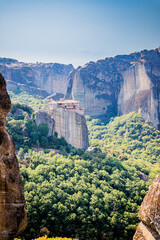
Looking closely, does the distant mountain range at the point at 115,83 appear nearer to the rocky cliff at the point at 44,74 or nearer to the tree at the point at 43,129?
the rocky cliff at the point at 44,74

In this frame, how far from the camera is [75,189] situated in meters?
20.3

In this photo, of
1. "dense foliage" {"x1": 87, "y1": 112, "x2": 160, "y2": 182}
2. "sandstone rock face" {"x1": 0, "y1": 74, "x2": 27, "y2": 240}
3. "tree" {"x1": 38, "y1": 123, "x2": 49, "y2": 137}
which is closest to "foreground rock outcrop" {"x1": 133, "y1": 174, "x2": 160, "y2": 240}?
"sandstone rock face" {"x1": 0, "y1": 74, "x2": 27, "y2": 240}

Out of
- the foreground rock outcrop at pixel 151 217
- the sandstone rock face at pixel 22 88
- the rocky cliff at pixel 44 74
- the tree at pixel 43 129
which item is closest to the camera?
the foreground rock outcrop at pixel 151 217

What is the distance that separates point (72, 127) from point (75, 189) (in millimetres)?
12650

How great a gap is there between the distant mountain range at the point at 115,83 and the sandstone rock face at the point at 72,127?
31.1 m

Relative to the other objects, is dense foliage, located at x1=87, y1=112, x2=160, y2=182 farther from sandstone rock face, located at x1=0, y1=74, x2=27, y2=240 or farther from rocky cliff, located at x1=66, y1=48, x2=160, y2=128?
sandstone rock face, located at x1=0, y1=74, x2=27, y2=240

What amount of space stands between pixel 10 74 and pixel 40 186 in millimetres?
64350

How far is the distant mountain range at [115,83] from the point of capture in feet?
184

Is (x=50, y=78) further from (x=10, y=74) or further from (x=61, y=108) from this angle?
(x=61, y=108)

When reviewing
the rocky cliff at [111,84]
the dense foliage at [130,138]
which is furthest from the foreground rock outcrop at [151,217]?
the rocky cliff at [111,84]

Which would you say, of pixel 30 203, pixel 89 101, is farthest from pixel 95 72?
pixel 30 203

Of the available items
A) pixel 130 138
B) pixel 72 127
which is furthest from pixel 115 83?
pixel 72 127

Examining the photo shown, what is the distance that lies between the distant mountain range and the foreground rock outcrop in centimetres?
5278

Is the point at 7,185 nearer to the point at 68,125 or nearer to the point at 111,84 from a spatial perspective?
the point at 68,125
